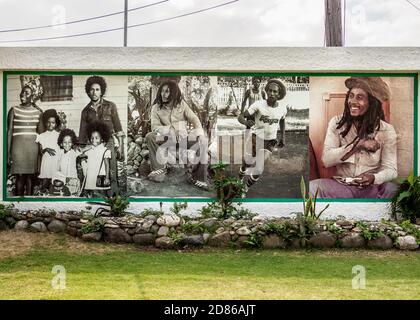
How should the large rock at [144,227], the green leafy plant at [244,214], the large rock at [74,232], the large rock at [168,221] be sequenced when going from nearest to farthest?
the large rock at [144,227], the large rock at [168,221], the large rock at [74,232], the green leafy plant at [244,214]

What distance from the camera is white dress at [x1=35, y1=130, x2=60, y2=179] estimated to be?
36.2 ft

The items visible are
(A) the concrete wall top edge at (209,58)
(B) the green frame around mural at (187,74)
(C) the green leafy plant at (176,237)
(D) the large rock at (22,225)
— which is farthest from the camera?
(B) the green frame around mural at (187,74)

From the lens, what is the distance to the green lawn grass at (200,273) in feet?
21.2

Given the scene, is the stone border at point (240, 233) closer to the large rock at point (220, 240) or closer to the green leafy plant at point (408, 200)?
the large rock at point (220, 240)

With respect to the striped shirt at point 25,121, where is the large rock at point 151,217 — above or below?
below

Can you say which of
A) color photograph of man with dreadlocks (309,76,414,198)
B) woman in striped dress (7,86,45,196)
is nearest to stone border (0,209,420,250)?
color photograph of man with dreadlocks (309,76,414,198)

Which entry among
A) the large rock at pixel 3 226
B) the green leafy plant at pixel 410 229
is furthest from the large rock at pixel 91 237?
the green leafy plant at pixel 410 229

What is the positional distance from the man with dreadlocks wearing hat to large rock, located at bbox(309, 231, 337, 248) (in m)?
1.88

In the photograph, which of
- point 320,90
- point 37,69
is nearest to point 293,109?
point 320,90

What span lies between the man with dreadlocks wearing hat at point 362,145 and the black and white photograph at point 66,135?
422cm

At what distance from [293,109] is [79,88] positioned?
444cm

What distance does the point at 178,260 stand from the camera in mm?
8328

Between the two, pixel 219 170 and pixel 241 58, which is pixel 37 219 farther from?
pixel 241 58

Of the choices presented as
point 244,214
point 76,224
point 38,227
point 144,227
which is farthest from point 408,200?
point 38,227
